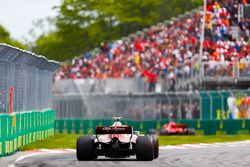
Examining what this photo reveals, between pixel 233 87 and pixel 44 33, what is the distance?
270 feet

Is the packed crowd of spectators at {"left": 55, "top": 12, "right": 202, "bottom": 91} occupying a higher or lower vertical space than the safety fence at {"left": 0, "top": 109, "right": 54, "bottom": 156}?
higher

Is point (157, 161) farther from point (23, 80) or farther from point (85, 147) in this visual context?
point (23, 80)

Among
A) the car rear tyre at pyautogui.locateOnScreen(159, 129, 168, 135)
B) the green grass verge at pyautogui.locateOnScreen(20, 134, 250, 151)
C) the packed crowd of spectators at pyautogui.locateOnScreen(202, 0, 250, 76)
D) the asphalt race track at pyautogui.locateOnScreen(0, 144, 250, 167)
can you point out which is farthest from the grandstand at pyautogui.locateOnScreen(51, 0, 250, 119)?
the asphalt race track at pyautogui.locateOnScreen(0, 144, 250, 167)

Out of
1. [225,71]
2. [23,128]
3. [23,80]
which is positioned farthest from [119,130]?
[225,71]

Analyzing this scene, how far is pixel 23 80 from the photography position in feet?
Result: 93.8

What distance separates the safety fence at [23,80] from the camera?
23.7 m

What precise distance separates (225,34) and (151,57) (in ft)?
14.7

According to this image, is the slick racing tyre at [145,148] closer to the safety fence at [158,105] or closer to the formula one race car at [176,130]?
the formula one race car at [176,130]

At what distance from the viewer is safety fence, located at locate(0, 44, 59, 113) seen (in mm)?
23688

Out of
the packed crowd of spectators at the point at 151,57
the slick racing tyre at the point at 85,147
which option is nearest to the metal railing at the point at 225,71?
the packed crowd of spectators at the point at 151,57

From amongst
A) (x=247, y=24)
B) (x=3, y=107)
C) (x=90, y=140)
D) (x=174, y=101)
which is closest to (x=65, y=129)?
(x=174, y=101)

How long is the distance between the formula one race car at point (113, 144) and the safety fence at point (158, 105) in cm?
1968

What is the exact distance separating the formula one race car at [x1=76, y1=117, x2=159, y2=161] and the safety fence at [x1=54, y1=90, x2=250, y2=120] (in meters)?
19.7

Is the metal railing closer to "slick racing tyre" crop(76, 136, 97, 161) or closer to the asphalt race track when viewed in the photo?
the asphalt race track
